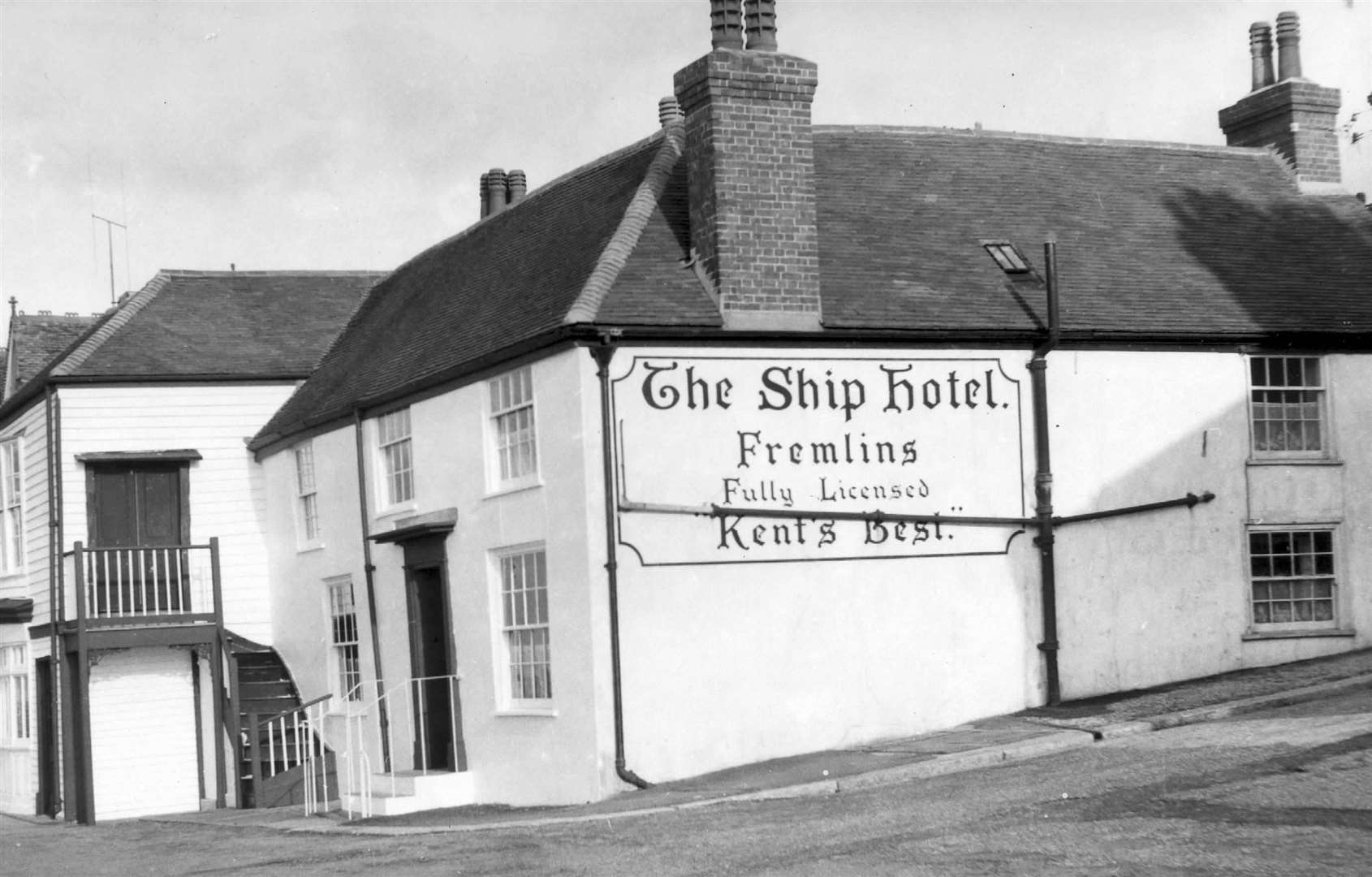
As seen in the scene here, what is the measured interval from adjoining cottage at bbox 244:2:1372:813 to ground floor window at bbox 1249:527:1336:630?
4 centimetres

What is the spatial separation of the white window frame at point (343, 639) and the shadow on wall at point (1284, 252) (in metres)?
11.4

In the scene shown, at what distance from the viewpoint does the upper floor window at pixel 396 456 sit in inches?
889

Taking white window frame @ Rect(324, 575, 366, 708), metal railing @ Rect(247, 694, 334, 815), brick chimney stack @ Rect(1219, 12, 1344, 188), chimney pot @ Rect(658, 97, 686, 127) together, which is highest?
chimney pot @ Rect(658, 97, 686, 127)

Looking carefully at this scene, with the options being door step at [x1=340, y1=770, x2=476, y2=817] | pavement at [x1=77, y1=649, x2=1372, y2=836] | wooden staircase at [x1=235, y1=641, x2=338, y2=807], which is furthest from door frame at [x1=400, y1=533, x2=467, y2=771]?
wooden staircase at [x1=235, y1=641, x2=338, y2=807]

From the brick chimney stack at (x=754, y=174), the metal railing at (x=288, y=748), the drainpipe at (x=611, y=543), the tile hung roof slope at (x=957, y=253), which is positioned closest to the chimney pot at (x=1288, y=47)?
the tile hung roof slope at (x=957, y=253)

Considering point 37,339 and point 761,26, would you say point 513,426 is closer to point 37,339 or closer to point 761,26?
point 761,26

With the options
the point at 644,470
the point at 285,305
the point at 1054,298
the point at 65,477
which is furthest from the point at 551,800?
the point at 285,305

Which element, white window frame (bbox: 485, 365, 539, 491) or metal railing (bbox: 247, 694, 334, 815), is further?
metal railing (bbox: 247, 694, 334, 815)

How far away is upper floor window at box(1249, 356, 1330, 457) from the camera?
21.2 m

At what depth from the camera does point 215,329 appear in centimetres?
2917

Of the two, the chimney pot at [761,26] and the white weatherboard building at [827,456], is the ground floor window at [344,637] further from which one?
the chimney pot at [761,26]

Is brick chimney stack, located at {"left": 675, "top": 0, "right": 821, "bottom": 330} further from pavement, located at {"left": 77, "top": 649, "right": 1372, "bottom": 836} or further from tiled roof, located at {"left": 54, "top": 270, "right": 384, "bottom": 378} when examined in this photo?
tiled roof, located at {"left": 54, "top": 270, "right": 384, "bottom": 378}

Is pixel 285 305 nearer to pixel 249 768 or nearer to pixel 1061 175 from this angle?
pixel 249 768

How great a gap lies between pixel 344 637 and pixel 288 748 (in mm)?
→ 2551
